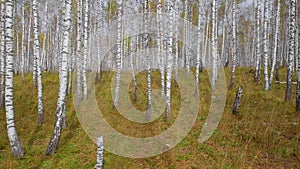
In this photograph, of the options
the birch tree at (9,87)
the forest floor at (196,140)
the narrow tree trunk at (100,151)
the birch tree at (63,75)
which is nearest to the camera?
the narrow tree trunk at (100,151)

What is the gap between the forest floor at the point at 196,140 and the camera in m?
6.78

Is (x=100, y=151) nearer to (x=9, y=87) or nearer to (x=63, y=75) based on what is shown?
(x=63, y=75)

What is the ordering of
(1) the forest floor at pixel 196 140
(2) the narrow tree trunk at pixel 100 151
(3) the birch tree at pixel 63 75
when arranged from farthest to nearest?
(3) the birch tree at pixel 63 75 < (1) the forest floor at pixel 196 140 < (2) the narrow tree trunk at pixel 100 151

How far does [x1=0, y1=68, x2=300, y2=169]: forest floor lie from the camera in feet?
22.2

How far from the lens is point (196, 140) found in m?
8.48

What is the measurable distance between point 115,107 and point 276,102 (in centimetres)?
844

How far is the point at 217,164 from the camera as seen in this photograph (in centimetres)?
667

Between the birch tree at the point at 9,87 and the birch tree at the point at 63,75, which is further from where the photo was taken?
the birch tree at the point at 63,75

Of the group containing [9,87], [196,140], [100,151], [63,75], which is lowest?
[196,140]

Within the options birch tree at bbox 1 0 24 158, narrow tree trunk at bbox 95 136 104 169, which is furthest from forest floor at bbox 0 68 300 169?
narrow tree trunk at bbox 95 136 104 169

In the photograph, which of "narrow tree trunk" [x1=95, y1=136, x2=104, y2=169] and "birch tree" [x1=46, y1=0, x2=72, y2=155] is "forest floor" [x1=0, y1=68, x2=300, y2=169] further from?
"narrow tree trunk" [x1=95, y1=136, x2=104, y2=169]

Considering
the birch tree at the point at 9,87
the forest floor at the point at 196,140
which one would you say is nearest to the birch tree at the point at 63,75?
the forest floor at the point at 196,140

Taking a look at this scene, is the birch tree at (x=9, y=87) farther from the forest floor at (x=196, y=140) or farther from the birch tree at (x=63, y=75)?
the birch tree at (x=63, y=75)

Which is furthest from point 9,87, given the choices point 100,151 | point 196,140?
point 196,140
